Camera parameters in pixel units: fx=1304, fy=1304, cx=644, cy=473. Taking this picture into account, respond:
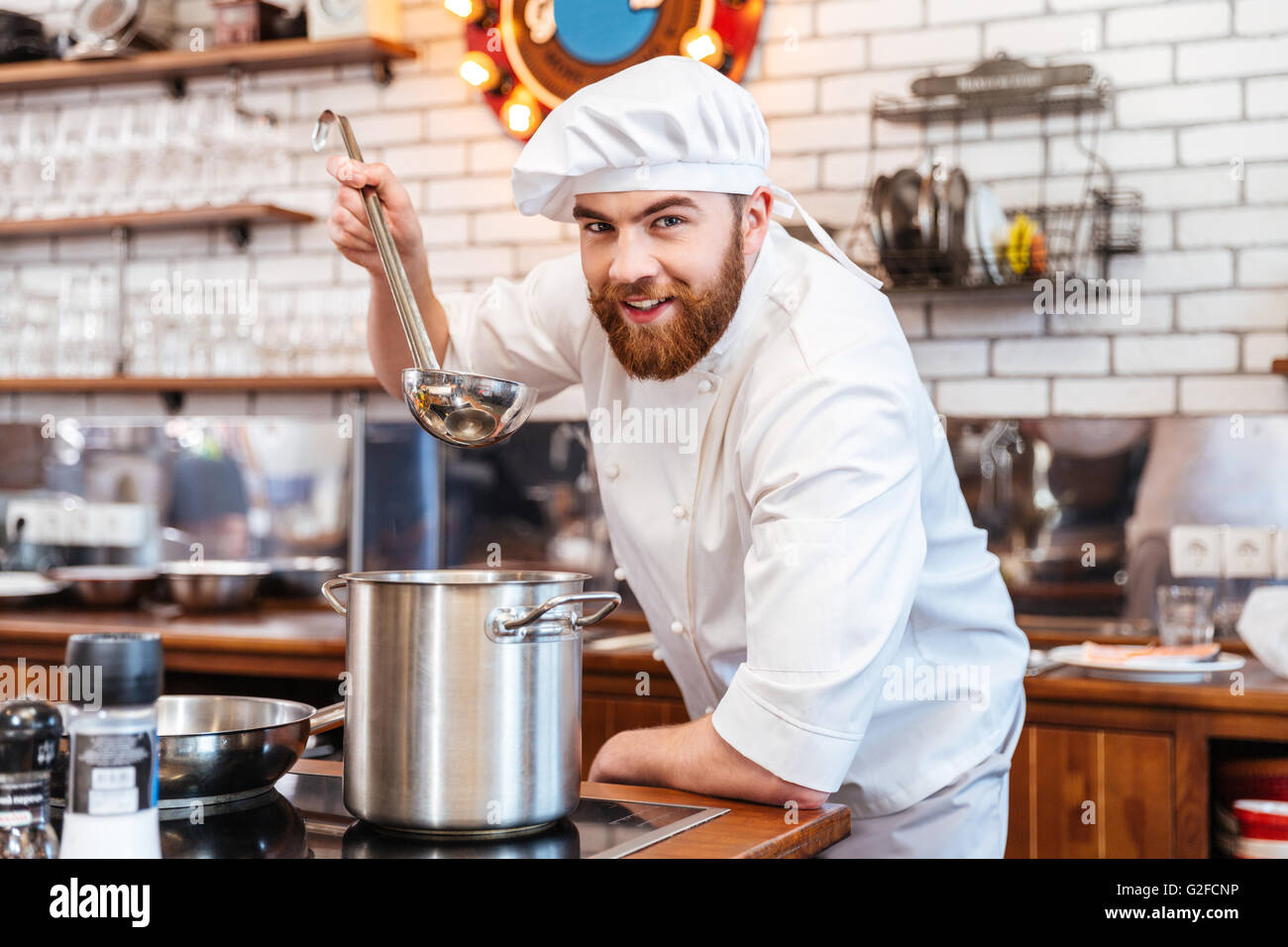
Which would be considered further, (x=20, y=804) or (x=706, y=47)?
(x=706, y=47)

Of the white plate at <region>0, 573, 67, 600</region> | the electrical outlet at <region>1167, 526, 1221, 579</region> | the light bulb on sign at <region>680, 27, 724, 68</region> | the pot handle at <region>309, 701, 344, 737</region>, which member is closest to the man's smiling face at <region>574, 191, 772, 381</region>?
the pot handle at <region>309, 701, 344, 737</region>

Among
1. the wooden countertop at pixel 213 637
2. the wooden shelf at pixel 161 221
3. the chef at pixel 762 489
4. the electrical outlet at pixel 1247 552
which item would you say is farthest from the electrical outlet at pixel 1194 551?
the wooden shelf at pixel 161 221

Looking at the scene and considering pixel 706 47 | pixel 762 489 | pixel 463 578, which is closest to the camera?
pixel 463 578

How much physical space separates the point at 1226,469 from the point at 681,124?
1.92 m

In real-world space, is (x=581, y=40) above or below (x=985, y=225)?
above

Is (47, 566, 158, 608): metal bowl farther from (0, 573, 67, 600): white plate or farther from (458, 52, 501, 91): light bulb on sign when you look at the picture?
(458, 52, 501, 91): light bulb on sign

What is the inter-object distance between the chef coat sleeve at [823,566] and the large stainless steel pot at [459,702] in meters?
0.27

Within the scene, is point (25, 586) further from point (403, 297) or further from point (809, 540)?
point (809, 540)

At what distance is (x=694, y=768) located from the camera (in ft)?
4.38

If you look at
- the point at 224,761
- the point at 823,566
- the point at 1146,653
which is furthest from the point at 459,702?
the point at 1146,653

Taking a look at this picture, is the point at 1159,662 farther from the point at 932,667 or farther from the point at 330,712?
the point at 330,712

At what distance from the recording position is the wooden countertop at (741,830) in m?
1.08

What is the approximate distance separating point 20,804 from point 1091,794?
1.94m
